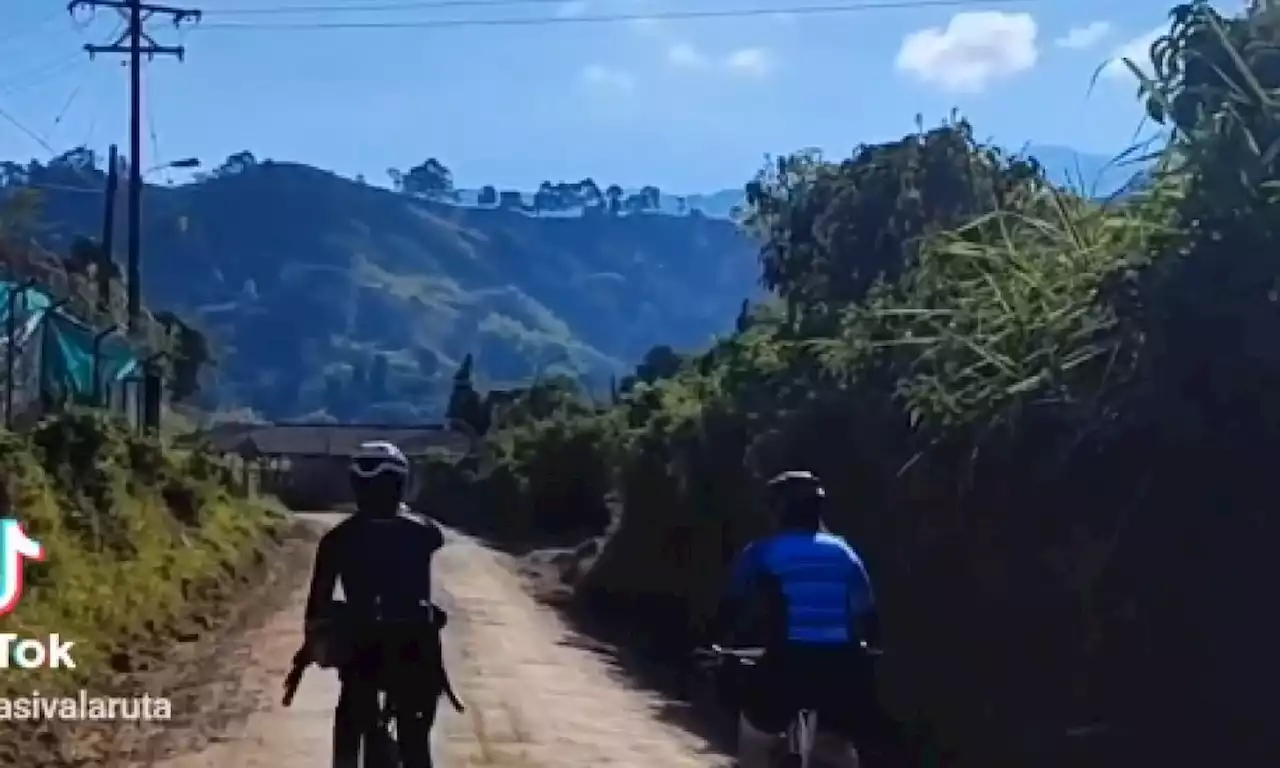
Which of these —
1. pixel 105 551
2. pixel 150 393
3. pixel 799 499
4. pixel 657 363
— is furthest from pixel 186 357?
pixel 799 499

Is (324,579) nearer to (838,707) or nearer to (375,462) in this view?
(375,462)

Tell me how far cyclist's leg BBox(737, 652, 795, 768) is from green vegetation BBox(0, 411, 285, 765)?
7.28 meters

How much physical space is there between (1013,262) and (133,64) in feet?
120

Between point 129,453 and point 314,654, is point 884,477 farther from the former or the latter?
point 129,453

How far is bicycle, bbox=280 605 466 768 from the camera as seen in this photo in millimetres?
8367

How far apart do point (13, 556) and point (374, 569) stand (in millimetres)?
11629

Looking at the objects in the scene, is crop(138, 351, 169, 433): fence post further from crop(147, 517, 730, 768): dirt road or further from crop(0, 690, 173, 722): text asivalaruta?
crop(0, 690, 173, 722): text asivalaruta

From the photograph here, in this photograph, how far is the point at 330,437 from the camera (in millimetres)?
121875

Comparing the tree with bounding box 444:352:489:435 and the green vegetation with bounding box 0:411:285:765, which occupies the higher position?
the tree with bounding box 444:352:489:435

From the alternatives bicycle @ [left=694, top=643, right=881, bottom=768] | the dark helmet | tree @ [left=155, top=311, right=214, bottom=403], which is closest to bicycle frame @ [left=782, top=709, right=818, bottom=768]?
bicycle @ [left=694, top=643, right=881, bottom=768]

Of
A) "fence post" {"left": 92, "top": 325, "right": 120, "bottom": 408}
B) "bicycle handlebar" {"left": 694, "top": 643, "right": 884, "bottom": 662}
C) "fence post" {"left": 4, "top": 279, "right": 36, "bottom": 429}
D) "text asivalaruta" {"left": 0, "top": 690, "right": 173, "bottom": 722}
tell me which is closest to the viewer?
"bicycle handlebar" {"left": 694, "top": 643, "right": 884, "bottom": 662}

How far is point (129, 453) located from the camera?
29344mm

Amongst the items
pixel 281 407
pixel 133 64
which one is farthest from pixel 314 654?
pixel 281 407

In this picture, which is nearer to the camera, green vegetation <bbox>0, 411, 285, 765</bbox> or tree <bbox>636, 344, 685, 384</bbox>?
green vegetation <bbox>0, 411, 285, 765</bbox>
